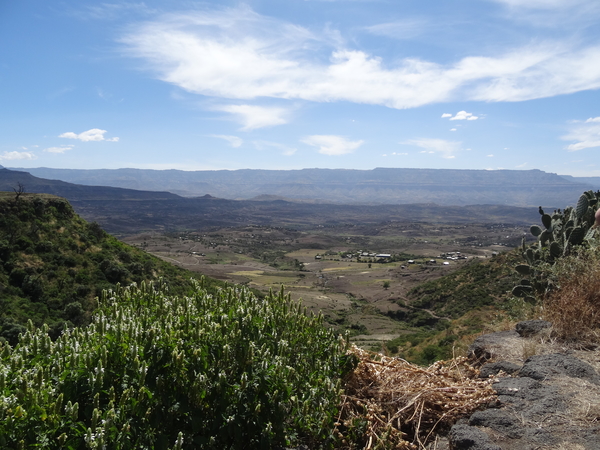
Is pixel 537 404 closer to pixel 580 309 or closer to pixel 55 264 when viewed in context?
pixel 580 309

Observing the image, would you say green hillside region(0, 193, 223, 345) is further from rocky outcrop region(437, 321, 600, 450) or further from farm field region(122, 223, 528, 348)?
rocky outcrop region(437, 321, 600, 450)

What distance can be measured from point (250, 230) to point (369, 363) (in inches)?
7402

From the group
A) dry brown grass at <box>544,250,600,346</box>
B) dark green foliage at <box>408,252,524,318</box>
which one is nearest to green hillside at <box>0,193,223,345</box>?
dry brown grass at <box>544,250,600,346</box>

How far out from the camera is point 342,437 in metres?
3.36

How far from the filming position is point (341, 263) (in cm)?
11544

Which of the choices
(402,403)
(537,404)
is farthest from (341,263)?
(537,404)

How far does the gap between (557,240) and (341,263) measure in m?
107

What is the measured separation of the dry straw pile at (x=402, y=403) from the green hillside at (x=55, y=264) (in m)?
21.2

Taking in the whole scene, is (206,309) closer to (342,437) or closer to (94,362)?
(94,362)

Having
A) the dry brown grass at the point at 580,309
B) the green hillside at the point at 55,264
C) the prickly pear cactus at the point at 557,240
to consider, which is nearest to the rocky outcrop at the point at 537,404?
the dry brown grass at the point at 580,309

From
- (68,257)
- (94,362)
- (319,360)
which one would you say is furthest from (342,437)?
(68,257)

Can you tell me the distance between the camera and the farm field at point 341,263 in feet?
172

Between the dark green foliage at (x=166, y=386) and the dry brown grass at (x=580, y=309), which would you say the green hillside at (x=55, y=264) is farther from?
the dry brown grass at (x=580, y=309)

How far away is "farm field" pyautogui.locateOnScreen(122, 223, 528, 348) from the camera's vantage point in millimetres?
52431
